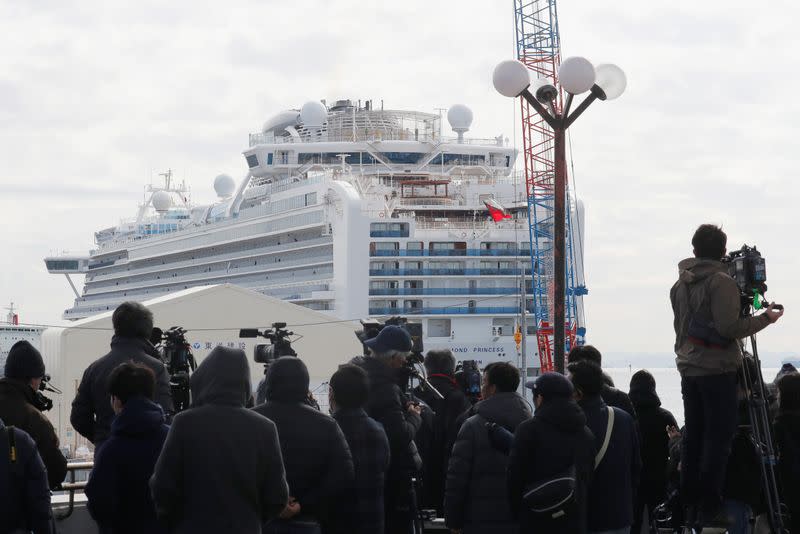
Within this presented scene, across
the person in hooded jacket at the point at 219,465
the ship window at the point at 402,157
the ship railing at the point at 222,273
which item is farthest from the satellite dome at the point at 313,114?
the person in hooded jacket at the point at 219,465

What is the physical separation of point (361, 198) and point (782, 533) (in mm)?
48126

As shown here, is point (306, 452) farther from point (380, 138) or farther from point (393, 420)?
point (380, 138)

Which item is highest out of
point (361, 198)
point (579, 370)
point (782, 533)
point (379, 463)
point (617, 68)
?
point (361, 198)

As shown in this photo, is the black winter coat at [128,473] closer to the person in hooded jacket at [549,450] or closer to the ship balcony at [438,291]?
the person in hooded jacket at [549,450]

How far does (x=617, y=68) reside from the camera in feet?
43.4

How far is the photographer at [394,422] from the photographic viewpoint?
7804 millimetres

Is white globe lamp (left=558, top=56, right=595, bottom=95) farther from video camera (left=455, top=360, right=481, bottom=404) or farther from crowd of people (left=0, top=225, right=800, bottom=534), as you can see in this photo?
crowd of people (left=0, top=225, right=800, bottom=534)

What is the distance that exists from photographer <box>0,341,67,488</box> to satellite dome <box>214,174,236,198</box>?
72651 millimetres

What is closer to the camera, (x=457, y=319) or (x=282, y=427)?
(x=282, y=427)

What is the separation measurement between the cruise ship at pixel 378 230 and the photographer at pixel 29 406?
42.2m

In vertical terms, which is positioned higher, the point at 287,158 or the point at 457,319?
the point at 287,158

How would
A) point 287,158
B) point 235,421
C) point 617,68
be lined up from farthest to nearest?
1. point 287,158
2. point 617,68
3. point 235,421

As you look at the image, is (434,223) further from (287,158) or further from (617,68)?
(617,68)

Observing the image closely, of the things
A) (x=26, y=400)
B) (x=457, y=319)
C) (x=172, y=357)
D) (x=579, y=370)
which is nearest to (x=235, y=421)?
(x=26, y=400)
